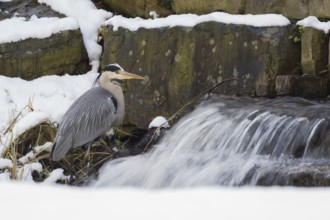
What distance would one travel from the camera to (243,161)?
452 centimetres

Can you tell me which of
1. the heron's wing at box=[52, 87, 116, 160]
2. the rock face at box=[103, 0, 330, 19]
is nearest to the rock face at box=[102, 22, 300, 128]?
the rock face at box=[103, 0, 330, 19]

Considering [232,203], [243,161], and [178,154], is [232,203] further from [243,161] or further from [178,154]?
[178,154]

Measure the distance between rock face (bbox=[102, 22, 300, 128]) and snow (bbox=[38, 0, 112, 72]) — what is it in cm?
24

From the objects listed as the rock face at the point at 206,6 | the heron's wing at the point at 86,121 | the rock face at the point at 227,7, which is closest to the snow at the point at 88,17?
the rock face at the point at 227,7

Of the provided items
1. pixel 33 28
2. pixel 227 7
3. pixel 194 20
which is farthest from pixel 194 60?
pixel 33 28

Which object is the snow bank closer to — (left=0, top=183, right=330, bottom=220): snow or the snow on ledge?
the snow on ledge

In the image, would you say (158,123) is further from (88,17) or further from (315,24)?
(88,17)

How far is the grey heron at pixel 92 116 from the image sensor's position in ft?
17.5

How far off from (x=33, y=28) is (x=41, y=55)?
0.90 feet

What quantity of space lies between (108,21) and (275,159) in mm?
2668

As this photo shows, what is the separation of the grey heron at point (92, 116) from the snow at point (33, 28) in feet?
3.29

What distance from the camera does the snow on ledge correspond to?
220 inches

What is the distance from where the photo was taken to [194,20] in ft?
19.6

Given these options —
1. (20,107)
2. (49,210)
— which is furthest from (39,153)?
(49,210)
